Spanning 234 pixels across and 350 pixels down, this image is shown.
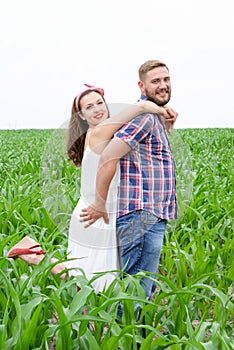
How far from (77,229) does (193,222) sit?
2.37 meters

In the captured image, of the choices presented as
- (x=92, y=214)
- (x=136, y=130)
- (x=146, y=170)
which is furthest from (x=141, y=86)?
(x=92, y=214)

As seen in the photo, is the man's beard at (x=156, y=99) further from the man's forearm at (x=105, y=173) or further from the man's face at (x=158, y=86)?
the man's forearm at (x=105, y=173)

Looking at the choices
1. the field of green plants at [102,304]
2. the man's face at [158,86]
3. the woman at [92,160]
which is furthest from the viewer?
the man's face at [158,86]

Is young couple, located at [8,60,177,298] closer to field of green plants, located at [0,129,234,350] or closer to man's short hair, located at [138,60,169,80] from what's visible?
man's short hair, located at [138,60,169,80]

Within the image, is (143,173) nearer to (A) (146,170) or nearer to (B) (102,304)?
(A) (146,170)

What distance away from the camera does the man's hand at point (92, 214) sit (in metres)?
2.73

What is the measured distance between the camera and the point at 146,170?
9.18 ft

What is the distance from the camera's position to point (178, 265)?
366 centimetres

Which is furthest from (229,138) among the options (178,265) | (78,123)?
(78,123)

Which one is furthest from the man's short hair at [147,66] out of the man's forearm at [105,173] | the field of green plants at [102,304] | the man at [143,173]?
the man's forearm at [105,173]

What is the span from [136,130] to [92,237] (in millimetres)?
547

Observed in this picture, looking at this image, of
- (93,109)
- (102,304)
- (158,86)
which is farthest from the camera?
(158,86)

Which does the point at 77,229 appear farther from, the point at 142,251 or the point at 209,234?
the point at 209,234

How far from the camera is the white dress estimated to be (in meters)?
2.71
